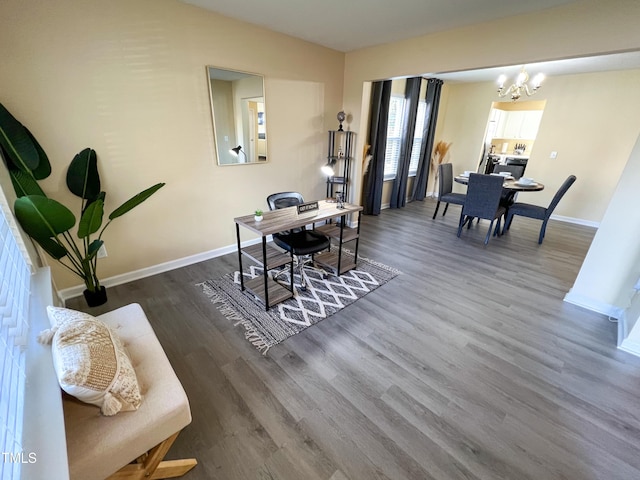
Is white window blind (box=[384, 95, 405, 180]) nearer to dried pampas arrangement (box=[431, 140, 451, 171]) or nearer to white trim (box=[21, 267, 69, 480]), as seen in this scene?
dried pampas arrangement (box=[431, 140, 451, 171])

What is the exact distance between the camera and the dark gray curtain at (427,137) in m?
5.61

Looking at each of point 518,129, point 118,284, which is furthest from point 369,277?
point 518,129

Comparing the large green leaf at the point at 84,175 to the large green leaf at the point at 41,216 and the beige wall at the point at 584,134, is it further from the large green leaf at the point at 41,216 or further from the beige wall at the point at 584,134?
the beige wall at the point at 584,134

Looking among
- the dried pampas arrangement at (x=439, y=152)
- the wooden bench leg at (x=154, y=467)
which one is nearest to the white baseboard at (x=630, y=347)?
the wooden bench leg at (x=154, y=467)

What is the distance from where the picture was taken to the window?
5.19 m

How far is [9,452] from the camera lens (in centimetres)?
67

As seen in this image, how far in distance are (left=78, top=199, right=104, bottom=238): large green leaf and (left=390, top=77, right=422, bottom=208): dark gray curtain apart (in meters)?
4.92

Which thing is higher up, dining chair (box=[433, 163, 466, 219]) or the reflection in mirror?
the reflection in mirror

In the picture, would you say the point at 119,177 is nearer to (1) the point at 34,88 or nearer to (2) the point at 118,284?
(1) the point at 34,88

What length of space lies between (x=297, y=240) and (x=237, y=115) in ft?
5.31

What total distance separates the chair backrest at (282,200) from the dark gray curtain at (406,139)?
10.6 feet

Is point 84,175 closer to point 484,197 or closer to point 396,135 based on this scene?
point 484,197

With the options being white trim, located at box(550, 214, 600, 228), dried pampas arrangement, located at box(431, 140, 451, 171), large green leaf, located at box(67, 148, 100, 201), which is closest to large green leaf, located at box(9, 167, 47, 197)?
large green leaf, located at box(67, 148, 100, 201)

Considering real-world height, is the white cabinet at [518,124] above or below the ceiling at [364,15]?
below
